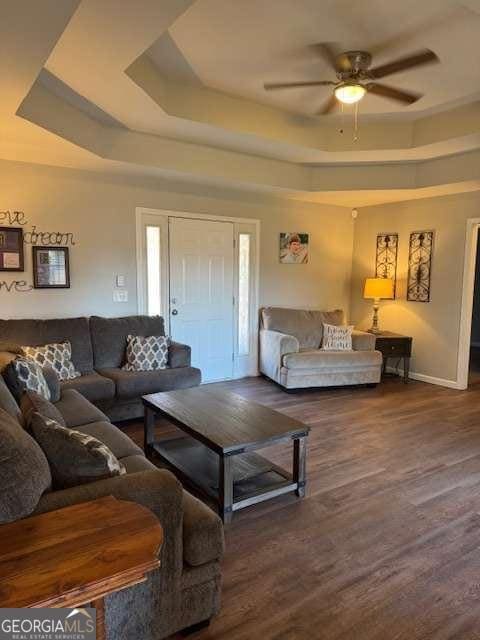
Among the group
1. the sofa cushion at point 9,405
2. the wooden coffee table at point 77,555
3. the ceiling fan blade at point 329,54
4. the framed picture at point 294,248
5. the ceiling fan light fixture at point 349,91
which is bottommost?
the wooden coffee table at point 77,555

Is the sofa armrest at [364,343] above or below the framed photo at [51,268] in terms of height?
below

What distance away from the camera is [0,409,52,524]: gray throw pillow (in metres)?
1.26

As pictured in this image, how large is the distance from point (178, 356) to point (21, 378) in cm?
167

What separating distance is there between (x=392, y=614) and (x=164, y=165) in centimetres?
394

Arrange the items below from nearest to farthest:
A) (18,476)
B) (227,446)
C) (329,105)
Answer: (18,476), (227,446), (329,105)

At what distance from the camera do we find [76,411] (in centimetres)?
286

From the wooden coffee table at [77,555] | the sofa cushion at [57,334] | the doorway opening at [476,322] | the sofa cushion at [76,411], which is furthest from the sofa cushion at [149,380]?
the doorway opening at [476,322]

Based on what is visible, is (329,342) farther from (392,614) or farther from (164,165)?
(392,614)

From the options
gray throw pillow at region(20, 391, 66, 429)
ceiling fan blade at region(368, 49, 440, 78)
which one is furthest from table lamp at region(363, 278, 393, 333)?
gray throw pillow at region(20, 391, 66, 429)

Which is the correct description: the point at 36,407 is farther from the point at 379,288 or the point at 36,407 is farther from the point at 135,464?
the point at 379,288

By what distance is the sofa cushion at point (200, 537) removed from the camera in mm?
1603

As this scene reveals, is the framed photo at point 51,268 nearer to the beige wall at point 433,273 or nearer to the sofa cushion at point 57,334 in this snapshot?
the sofa cushion at point 57,334

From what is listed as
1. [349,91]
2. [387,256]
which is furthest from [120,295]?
[387,256]

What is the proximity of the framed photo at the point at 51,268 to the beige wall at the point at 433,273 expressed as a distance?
4.18m
